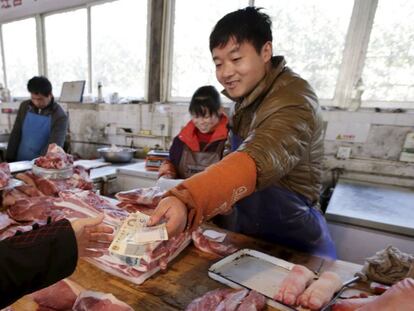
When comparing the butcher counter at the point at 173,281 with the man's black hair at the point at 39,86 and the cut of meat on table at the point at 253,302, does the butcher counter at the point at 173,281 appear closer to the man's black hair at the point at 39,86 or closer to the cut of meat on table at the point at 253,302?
the cut of meat on table at the point at 253,302

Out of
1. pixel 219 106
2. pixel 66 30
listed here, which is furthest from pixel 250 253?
pixel 66 30

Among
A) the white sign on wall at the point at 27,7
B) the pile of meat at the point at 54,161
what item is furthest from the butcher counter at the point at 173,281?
the white sign on wall at the point at 27,7

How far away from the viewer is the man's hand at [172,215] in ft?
2.48

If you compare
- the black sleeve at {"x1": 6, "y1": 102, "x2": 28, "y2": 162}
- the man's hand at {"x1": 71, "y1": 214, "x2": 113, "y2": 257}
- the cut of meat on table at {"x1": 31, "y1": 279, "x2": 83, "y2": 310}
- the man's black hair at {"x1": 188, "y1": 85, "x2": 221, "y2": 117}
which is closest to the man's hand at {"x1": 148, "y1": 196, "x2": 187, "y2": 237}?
the man's hand at {"x1": 71, "y1": 214, "x2": 113, "y2": 257}

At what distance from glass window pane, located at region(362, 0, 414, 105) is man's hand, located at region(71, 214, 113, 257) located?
2.82m

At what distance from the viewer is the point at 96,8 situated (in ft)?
13.2

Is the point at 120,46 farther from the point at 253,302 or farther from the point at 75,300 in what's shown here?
the point at 253,302

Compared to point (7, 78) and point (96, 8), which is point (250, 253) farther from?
point (7, 78)

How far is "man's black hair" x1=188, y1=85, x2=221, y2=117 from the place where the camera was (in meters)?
2.21

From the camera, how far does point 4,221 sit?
132 centimetres

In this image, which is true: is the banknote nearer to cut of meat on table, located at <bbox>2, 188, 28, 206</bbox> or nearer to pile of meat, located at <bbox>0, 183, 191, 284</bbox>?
pile of meat, located at <bbox>0, 183, 191, 284</bbox>

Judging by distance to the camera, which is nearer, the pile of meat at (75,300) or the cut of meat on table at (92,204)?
the pile of meat at (75,300)

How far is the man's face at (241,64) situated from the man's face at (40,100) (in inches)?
116

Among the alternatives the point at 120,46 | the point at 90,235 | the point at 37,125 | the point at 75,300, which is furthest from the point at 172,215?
the point at 120,46
